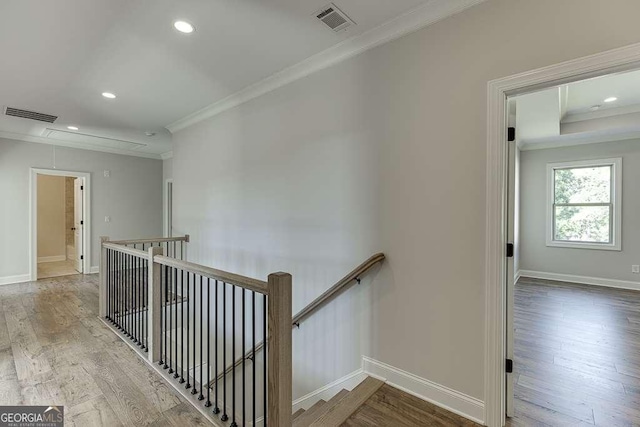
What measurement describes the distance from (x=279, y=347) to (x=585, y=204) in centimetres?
652

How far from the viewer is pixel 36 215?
5.44 meters

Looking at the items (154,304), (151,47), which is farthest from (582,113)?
(154,304)

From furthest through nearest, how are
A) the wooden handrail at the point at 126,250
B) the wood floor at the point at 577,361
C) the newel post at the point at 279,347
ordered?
1. the wooden handrail at the point at 126,250
2. the wood floor at the point at 577,361
3. the newel post at the point at 279,347

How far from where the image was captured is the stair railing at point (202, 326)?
4.83 ft

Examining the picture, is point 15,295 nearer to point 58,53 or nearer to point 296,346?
point 58,53

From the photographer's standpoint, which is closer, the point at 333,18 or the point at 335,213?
the point at 333,18

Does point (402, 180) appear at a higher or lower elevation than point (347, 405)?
higher

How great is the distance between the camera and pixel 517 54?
1737 millimetres

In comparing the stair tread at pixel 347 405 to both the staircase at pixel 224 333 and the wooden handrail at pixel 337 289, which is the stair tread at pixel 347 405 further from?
the wooden handrail at pixel 337 289

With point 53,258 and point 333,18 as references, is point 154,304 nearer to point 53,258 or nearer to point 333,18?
point 333,18

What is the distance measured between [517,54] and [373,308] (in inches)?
76.4

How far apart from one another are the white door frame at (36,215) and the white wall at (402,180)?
473cm

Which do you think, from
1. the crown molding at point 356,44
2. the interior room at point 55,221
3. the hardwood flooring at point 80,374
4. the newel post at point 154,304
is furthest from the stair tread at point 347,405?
the interior room at point 55,221

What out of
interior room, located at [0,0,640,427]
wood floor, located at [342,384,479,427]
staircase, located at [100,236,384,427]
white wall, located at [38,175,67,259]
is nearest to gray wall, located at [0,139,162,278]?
interior room, located at [0,0,640,427]
